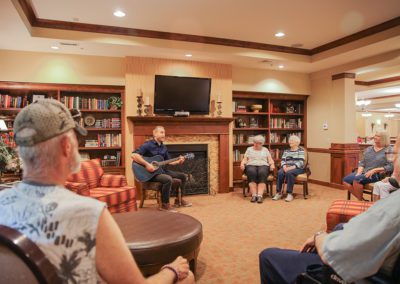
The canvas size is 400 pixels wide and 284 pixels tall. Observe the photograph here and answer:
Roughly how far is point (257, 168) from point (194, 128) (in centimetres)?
137

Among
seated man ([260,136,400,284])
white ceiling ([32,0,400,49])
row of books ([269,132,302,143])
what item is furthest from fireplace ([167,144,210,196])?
seated man ([260,136,400,284])

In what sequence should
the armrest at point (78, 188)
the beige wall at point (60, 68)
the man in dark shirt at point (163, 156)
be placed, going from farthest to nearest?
1. the beige wall at point (60, 68)
2. the man in dark shirt at point (163, 156)
3. the armrest at point (78, 188)

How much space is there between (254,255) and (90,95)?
162 inches

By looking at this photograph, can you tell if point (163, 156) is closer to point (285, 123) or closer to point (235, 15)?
point (235, 15)

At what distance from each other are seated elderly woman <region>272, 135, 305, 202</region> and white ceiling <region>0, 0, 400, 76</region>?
1773 millimetres

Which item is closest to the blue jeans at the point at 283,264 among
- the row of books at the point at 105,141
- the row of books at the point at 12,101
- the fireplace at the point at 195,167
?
the fireplace at the point at 195,167

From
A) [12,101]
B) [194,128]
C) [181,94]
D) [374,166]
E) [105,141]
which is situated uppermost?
[181,94]

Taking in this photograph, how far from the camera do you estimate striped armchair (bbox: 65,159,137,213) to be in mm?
3459

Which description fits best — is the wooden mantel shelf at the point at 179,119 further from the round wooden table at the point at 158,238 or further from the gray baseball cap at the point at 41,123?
the gray baseball cap at the point at 41,123

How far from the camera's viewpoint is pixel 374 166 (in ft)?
13.5

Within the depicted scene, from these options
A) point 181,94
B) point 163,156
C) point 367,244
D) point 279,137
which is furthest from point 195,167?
point 367,244

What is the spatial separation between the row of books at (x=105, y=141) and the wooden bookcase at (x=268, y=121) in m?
2.38

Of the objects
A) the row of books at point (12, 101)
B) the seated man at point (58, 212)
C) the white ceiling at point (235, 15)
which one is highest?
the white ceiling at point (235, 15)

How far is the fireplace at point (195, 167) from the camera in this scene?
551 cm
